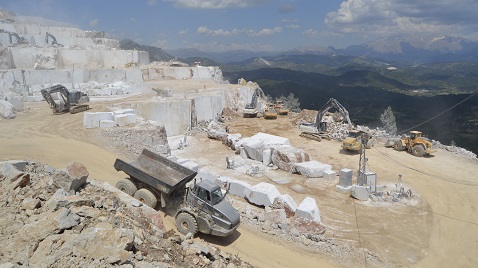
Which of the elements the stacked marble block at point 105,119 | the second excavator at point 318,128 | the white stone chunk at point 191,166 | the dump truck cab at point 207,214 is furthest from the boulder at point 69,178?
the second excavator at point 318,128

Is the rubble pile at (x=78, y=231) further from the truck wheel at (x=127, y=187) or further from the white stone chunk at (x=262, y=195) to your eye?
the white stone chunk at (x=262, y=195)

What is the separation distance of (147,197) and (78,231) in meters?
4.36

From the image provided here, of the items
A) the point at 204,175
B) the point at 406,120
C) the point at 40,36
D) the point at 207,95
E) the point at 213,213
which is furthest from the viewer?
the point at 406,120

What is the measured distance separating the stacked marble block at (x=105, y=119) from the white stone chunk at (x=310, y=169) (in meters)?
9.33

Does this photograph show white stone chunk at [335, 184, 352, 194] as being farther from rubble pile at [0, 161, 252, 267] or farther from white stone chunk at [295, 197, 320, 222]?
rubble pile at [0, 161, 252, 267]

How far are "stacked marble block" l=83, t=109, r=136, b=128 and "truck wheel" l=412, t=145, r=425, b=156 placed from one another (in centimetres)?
1685

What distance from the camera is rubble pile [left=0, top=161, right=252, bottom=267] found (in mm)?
5828

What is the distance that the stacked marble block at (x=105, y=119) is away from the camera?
696 inches

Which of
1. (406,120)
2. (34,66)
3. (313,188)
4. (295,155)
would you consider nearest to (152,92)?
(34,66)

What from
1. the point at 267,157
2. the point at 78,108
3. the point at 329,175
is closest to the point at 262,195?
the point at 329,175

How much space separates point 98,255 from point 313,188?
38.9 feet

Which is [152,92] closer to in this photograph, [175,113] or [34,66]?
[175,113]

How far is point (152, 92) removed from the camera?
101ft

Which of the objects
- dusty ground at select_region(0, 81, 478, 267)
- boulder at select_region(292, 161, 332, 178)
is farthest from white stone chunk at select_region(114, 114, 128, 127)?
boulder at select_region(292, 161, 332, 178)
